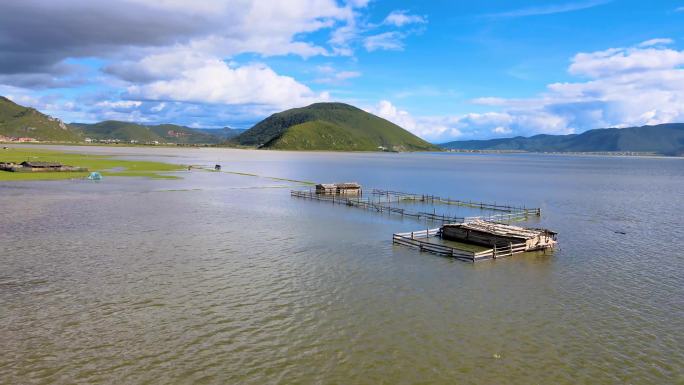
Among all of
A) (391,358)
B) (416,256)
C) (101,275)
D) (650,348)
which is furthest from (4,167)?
(650,348)

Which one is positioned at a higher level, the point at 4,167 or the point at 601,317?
the point at 4,167

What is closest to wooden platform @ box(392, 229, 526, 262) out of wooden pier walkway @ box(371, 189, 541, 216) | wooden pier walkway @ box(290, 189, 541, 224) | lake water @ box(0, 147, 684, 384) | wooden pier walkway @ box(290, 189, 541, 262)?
wooden pier walkway @ box(290, 189, 541, 262)

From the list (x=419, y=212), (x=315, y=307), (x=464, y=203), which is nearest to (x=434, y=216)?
(x=419, y=212)

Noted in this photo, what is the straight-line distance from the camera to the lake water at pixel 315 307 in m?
19.8

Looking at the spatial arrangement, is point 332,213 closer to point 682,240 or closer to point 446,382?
point 682,240

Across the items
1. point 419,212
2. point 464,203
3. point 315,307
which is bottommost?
point 315,307

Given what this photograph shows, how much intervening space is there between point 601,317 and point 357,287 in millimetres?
A: 15078

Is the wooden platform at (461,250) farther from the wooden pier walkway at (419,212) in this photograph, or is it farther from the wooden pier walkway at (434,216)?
the wooden pier walkway at (419,212)

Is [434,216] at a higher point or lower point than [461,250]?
higher

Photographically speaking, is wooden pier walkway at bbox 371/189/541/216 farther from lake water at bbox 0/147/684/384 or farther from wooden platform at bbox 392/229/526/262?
wooden platform at bbox 392/229/526/262

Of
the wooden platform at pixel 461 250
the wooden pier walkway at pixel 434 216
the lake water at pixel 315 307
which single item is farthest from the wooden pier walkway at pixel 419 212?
the wooden platform at pixel 461 250

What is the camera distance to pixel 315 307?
26.7 metres

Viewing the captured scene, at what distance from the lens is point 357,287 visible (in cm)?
3066

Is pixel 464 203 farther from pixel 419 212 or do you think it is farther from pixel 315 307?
pixel 315 307
